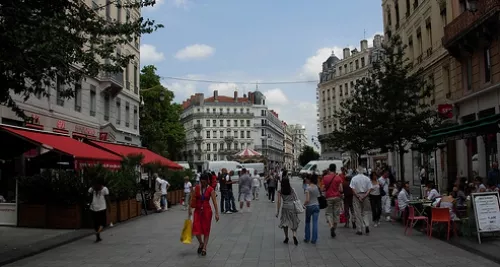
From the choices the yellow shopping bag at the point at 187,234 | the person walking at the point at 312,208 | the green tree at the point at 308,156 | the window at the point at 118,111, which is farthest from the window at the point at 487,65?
the green tree at the point at 308,156

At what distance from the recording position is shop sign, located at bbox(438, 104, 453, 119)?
26.6 m

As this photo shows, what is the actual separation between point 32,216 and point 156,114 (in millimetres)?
42082

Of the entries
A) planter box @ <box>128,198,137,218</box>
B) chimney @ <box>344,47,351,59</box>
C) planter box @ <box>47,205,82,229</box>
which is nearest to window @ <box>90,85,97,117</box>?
planter box @ <box>128,198,137,218</box>

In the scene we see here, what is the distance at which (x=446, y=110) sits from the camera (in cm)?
2722

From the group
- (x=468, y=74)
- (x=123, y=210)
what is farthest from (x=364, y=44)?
(x=123, y=210)

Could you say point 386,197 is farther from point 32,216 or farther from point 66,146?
point 32,216

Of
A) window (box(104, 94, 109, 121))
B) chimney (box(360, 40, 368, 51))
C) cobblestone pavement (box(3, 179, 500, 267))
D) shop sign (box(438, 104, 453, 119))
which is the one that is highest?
chimney (box(360, 40, 368, 51))

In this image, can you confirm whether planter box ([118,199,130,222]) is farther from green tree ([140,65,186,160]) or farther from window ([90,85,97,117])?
green tree ([140,65,186,160])

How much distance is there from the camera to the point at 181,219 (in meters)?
19.5

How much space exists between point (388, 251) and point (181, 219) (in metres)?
10.4

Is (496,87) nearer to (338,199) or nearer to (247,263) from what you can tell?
(338,199)

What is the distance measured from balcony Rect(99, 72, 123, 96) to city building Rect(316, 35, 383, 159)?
50659 mm

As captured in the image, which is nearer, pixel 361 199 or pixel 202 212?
pixel 202 212

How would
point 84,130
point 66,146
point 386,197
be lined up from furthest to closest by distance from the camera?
1. point 84,130
2. point 66,146
3. point 386,197
